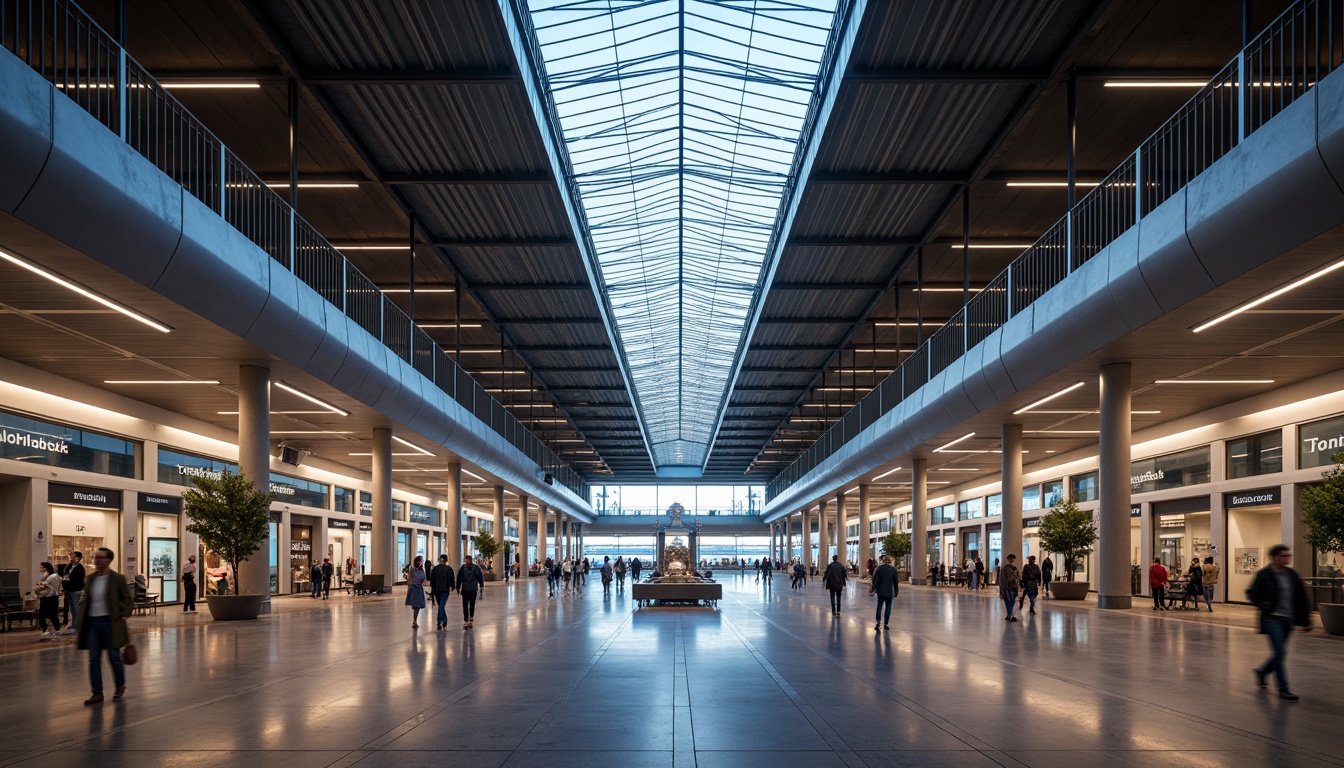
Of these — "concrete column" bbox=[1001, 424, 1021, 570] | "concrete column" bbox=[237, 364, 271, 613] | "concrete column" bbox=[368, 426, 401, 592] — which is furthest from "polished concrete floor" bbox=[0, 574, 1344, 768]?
"concrete column" bbox=[368, 426, 401, 592]

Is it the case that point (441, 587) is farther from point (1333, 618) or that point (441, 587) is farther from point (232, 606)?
point (1333, 618)

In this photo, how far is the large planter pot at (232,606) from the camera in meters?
22.8

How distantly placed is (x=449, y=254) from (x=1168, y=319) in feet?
64.9

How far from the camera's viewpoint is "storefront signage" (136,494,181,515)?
2967 centimetres

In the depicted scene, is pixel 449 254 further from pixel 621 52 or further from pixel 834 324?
pixel 834 324

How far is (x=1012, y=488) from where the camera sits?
1256 inches

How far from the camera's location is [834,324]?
4016 centimetres

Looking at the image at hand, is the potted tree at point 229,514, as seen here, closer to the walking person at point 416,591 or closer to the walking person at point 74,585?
the walking person at point 74,585

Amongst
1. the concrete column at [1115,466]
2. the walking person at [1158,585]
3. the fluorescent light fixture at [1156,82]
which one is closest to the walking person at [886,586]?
the concrete column at [1115,466]

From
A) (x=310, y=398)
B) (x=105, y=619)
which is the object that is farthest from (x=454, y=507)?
(x=105, y=619)

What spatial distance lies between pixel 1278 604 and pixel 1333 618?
8892 mm

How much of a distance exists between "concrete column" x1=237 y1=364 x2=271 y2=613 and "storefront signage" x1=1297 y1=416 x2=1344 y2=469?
23568 millimetres

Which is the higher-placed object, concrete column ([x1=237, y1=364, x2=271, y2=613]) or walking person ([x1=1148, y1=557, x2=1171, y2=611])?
concrete column ([x1=237, y1=364, x2=271, y2=613])

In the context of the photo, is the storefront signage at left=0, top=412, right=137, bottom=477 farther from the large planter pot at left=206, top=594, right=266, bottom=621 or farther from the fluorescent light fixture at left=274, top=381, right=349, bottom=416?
the large planter pot at left=206, top=594, right=266, bottom=621
